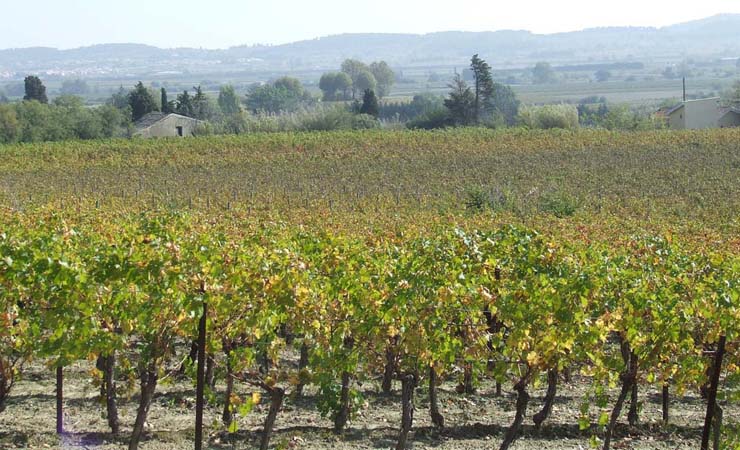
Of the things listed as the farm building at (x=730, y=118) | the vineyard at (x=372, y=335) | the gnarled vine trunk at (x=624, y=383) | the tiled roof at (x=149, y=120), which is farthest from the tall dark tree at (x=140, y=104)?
the gnarled vine trunk at (x=624, y=383)

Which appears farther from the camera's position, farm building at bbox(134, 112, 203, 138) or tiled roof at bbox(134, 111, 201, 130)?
tiled roof at bbox(134, 111, 201, 130)

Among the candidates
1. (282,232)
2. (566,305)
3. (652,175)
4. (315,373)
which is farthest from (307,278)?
(652,175)

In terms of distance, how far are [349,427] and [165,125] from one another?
2445 inches

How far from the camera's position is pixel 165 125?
7119 cm

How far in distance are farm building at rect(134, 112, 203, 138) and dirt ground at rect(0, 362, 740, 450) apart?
5798 centimetres

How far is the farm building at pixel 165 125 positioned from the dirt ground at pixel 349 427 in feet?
190

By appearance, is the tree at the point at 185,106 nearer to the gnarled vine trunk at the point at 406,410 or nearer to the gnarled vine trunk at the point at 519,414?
the gnarled vine trunk at the point at 406,410

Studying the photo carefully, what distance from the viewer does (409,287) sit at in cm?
955

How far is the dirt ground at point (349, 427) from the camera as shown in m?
10.8

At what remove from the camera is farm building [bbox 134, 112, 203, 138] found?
228 feet

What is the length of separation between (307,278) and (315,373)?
0.94m

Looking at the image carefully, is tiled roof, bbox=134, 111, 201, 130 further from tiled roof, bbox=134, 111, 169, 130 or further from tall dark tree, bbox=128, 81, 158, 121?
tall dark tree, bbox=128, 81, 158, 121

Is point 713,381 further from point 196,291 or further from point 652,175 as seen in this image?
point 652,175

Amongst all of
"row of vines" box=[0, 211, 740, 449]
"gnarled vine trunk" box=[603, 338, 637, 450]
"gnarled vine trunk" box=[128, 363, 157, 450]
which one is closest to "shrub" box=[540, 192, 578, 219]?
"gnarled vine trunk" box=[603, 338, 637, 450]
